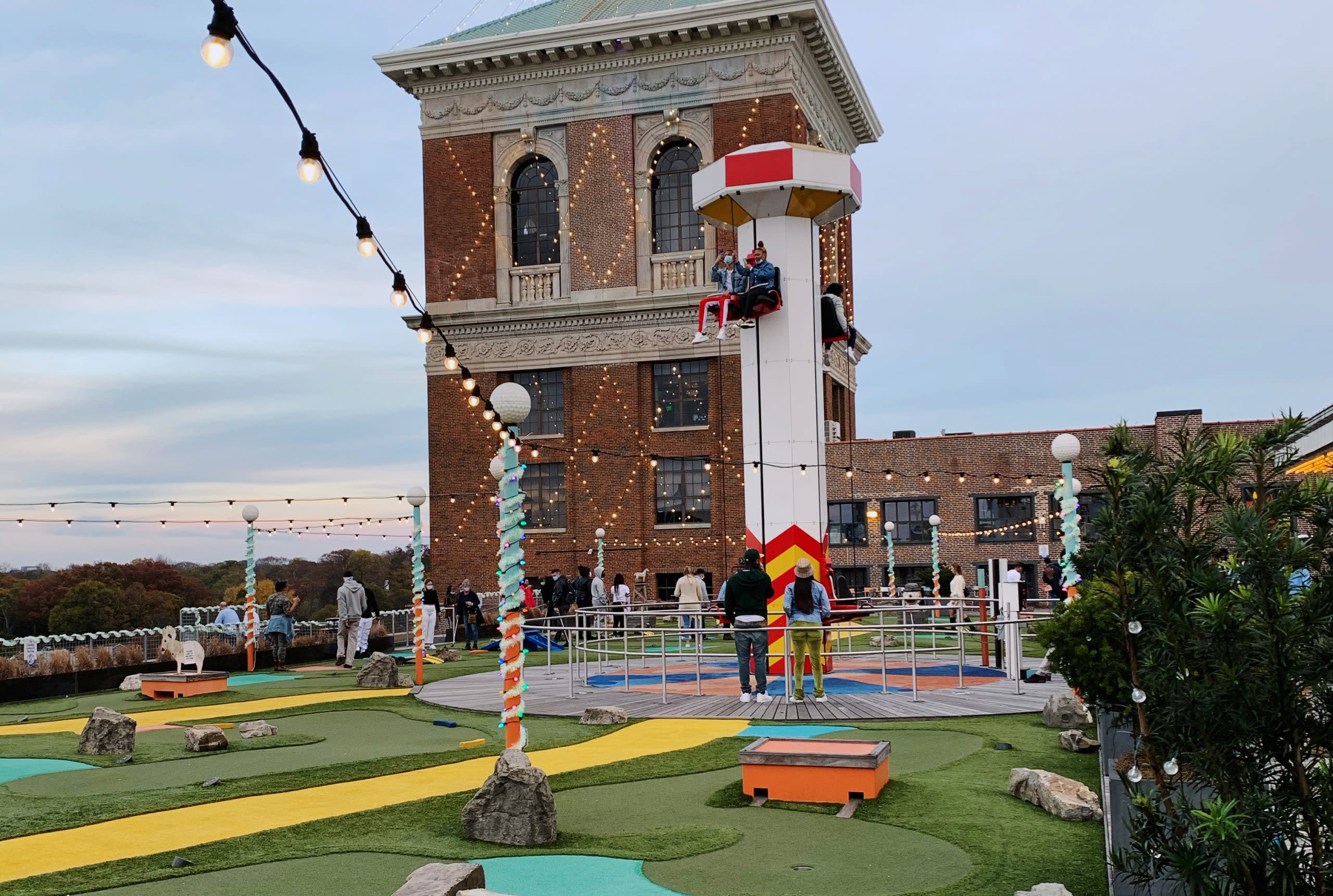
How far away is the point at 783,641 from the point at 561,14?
30322mm

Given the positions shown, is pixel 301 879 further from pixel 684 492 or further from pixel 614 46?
pixel 614 46

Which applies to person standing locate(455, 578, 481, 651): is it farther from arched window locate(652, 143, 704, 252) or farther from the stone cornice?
the stone cornice

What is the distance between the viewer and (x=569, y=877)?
23.7ft

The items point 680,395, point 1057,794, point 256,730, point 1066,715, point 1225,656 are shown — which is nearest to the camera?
point 1225,656

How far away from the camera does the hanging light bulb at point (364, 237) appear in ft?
36.2

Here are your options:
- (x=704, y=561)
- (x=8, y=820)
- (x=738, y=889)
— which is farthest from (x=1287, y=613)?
(x=704, y=561)

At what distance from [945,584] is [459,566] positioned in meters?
16.4

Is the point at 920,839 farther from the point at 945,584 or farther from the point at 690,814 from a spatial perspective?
the point at 945,584

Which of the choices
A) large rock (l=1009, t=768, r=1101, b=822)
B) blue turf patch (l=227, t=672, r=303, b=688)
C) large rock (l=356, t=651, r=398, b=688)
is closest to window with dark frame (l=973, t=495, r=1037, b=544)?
blue turf patch (l=227, t=672, r=303, b=688)

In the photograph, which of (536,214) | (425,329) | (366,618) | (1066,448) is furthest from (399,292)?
(536,214)

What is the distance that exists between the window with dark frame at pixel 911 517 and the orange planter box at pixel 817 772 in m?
31.8

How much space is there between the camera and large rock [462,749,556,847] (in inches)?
315

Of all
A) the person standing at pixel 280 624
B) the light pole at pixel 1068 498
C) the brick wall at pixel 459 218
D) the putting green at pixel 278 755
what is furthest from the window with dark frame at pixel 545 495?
the putting green at pixel 278 755

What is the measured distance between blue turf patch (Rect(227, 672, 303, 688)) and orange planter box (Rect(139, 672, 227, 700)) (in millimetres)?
881
